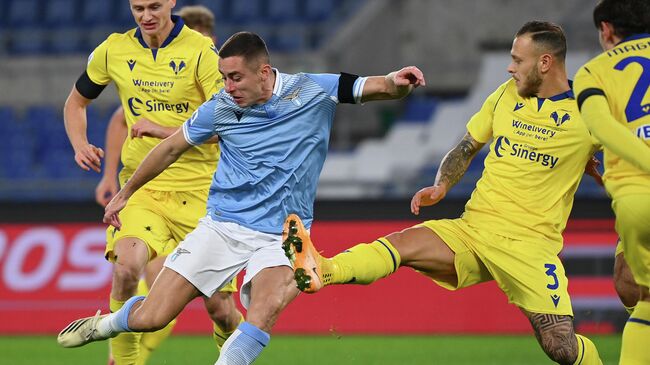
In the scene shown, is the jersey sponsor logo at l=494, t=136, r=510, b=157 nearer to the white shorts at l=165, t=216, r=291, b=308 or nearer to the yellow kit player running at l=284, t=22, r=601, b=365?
the yellow kit player running at l=284, t=22, r=601, b=365

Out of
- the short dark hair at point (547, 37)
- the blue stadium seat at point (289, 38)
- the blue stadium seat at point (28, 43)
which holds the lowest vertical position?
the blue stadium seat at point (28, 43)

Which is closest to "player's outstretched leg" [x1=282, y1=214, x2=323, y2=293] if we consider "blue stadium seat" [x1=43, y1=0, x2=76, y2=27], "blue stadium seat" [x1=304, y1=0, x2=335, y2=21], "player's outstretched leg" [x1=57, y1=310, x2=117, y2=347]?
"player's outstretched leg" [x1=57, y1=310, x2=117, y2=347]

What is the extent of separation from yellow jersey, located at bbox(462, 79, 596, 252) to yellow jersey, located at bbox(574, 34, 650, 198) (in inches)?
37.3

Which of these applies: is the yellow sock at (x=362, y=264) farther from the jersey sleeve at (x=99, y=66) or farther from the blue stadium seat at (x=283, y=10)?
the blue stadium seat at (x=283, y=10)

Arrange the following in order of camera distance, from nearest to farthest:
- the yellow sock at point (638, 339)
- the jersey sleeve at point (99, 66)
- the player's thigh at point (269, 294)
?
1. the yellow sock at point (638, 339)
2. the player's thigh at point (269, 294)
3. the jersey sleeve at point (99, 66)

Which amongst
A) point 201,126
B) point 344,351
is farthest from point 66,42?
point 201,126

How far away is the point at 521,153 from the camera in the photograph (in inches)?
262

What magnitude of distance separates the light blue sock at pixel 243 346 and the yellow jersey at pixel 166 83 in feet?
5.59

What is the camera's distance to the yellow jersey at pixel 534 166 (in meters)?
6.60

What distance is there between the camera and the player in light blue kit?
6328 mm

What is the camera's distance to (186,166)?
758 cm

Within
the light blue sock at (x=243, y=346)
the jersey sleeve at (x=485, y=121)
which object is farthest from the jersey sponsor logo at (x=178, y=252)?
the jersey sleeve at (x=485, y=121)

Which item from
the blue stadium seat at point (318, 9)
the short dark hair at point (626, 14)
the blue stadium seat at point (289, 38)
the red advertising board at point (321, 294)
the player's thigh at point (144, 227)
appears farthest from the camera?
the blue stadium seat at point (318, 9)

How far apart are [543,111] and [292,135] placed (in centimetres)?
149
